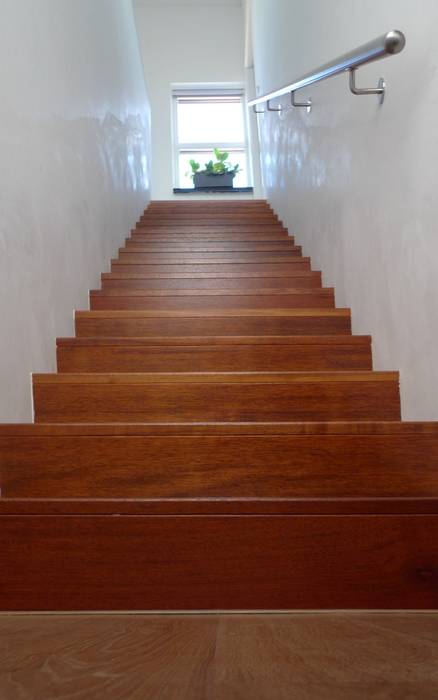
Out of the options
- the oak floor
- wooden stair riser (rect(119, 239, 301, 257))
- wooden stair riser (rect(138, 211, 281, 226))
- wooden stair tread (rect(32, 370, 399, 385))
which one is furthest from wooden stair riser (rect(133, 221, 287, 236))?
the oak floor

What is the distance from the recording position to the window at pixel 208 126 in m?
9.69

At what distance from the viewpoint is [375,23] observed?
9.02ft

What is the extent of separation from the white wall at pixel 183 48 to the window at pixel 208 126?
7.8 inches

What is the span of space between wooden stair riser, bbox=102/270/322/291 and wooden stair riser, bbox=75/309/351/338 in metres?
0.74

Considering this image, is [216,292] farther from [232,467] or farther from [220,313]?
[232,467]

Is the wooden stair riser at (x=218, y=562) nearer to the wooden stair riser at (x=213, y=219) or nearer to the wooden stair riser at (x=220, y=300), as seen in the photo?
the wooden stair riser at (x=220, y=300)

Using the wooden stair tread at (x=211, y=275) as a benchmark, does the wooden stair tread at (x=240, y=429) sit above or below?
below

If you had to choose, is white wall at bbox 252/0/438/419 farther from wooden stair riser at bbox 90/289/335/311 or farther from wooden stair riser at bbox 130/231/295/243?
wooden stair riser at bbox 130/231/295/243

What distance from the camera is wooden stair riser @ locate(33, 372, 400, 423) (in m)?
2.33

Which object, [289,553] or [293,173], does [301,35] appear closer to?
[293,173]

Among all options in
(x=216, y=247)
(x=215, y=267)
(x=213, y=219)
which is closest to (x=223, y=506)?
(x=215, y=267)

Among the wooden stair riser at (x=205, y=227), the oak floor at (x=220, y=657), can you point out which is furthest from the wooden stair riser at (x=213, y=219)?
the oak floor at (x=220, y=657)

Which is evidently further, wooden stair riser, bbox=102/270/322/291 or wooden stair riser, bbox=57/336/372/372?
wooden stair riser, bbox=102/270/322/291

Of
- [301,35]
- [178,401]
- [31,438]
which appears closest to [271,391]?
[178,401]
